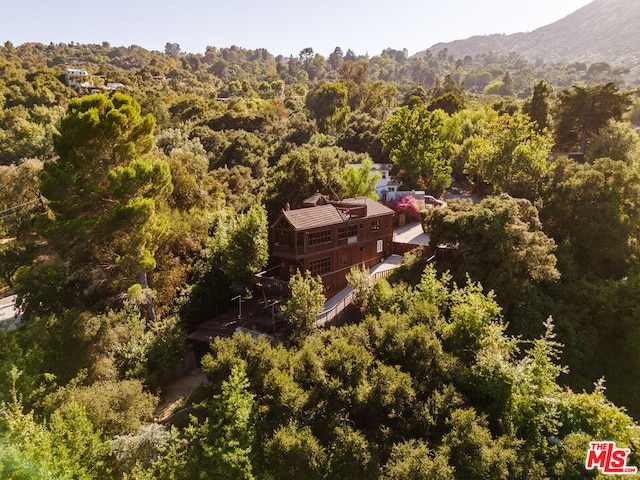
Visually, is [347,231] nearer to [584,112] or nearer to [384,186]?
[384,186]

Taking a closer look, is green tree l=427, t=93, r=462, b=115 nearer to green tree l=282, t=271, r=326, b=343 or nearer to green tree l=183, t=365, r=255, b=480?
green tree l=282, t=271, r=326, b=343

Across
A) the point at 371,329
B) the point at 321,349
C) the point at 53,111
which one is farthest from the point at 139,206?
the point at 53,111

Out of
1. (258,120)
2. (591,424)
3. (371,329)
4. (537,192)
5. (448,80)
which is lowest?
(591,424)

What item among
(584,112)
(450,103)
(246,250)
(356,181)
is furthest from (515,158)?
(450,103)

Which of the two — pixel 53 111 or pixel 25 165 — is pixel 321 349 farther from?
pixel 53 111

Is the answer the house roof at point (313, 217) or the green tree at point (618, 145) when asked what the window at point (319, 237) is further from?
the green tree at point (618, 145)

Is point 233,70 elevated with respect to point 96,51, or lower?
lower
